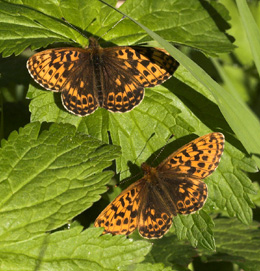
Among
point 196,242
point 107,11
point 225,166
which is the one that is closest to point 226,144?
point 225,166

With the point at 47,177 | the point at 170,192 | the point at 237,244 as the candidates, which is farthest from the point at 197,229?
the point at 47,177

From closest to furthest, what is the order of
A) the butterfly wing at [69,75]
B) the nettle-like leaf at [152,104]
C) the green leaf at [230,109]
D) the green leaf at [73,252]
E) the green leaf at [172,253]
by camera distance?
the green leaf at [73,252] < the green leaf at [230,109] < the butterfly wing at [69,75] < the nettle-like leaf at [152,104] < the green leaf at [172,253]

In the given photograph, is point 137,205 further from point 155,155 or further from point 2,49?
point 2,49

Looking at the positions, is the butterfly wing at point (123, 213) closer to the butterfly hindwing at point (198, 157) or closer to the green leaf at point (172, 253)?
the butterfly hindwing at point (198, 157)

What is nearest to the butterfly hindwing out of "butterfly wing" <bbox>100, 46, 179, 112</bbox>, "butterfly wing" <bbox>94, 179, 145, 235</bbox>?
"butterfly wing" <bbox>94, 179, 145, 235</bbox>

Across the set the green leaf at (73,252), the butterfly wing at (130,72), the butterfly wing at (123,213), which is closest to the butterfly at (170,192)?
the butterfly wing at (123,213)
